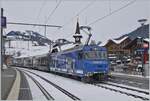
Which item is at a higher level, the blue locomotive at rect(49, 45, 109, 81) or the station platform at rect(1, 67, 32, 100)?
the blue locomotive at rect(49, 45, 109, 81)

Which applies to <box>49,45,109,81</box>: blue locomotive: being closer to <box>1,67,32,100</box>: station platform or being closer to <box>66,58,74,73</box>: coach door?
<box>66,58,74,73</box>: coach door

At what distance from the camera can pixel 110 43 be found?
101 meters

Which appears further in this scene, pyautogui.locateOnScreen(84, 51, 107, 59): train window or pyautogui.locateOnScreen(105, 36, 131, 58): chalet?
pyautogui.locateOnScreen(105, 36, 131, 58): chalet

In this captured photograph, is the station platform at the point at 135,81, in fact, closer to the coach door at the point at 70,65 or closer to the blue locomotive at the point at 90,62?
the blue locomotive at the point at 90,62

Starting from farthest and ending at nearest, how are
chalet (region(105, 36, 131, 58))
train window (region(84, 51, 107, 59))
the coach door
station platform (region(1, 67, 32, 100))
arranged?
chalet (region(105, 36, 131, 58)) < the coach door < train window (region(84, 51, 107, 59)) < station platform (region(1, 67, 32, 100))

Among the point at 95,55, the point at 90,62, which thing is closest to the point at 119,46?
the point at 95,55

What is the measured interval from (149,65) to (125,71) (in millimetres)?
9577

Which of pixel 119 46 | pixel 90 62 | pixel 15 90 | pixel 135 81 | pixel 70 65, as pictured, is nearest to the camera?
pixel 15 90

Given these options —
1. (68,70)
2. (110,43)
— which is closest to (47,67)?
(68,70)

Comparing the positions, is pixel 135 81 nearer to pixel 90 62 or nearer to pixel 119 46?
pixel 90 62

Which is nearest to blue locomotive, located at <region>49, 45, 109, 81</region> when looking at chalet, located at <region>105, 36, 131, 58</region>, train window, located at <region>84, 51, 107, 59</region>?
train window, located at <region>84, 51, 107, 59</region>

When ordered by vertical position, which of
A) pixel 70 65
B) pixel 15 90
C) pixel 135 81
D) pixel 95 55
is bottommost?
pixel 15 90

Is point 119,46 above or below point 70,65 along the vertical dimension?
above

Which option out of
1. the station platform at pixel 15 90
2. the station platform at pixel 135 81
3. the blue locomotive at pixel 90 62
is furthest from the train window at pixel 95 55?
the station platform at pixel 15 90
